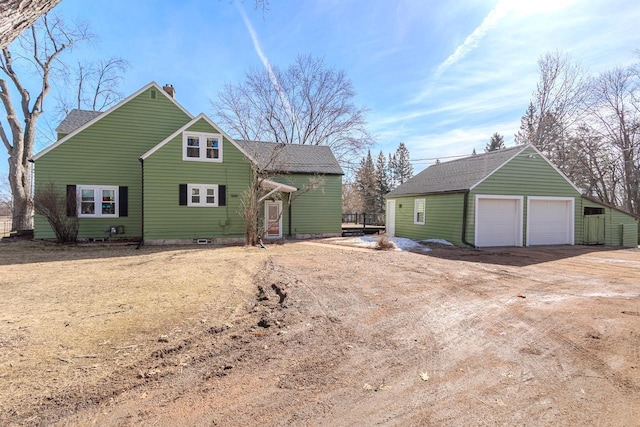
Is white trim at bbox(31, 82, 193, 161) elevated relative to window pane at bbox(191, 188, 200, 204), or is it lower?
elevated

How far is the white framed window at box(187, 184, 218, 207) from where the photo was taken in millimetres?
14023

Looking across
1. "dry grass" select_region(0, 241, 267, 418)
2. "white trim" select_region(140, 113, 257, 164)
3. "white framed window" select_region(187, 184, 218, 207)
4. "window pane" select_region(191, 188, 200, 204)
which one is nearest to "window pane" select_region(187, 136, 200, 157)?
"white trim" select_region(140, 113, 257, 164)

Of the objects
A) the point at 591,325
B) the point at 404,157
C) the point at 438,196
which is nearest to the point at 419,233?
the point at 438,196

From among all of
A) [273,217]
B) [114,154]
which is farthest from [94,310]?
[273,217]

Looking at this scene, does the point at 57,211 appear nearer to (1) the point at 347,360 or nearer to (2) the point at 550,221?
(1) the point at 347,360

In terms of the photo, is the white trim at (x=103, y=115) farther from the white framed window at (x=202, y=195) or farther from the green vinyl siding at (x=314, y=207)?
the green vinyl siding at (x=314, y=207)

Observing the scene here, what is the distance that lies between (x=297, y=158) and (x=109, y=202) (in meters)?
9.74

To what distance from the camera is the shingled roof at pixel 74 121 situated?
16.1 m

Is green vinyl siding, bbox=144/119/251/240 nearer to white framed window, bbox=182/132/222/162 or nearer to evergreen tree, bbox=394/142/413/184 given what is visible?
white framed window, bbox=182/132/222/162

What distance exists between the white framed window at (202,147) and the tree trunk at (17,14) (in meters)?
11.8

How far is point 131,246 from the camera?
13.0 meters

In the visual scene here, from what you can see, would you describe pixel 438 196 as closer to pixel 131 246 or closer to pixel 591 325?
pixel 591 325

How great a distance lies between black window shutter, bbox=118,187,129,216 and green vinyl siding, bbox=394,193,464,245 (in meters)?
14.7

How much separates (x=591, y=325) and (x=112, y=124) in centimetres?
1771
